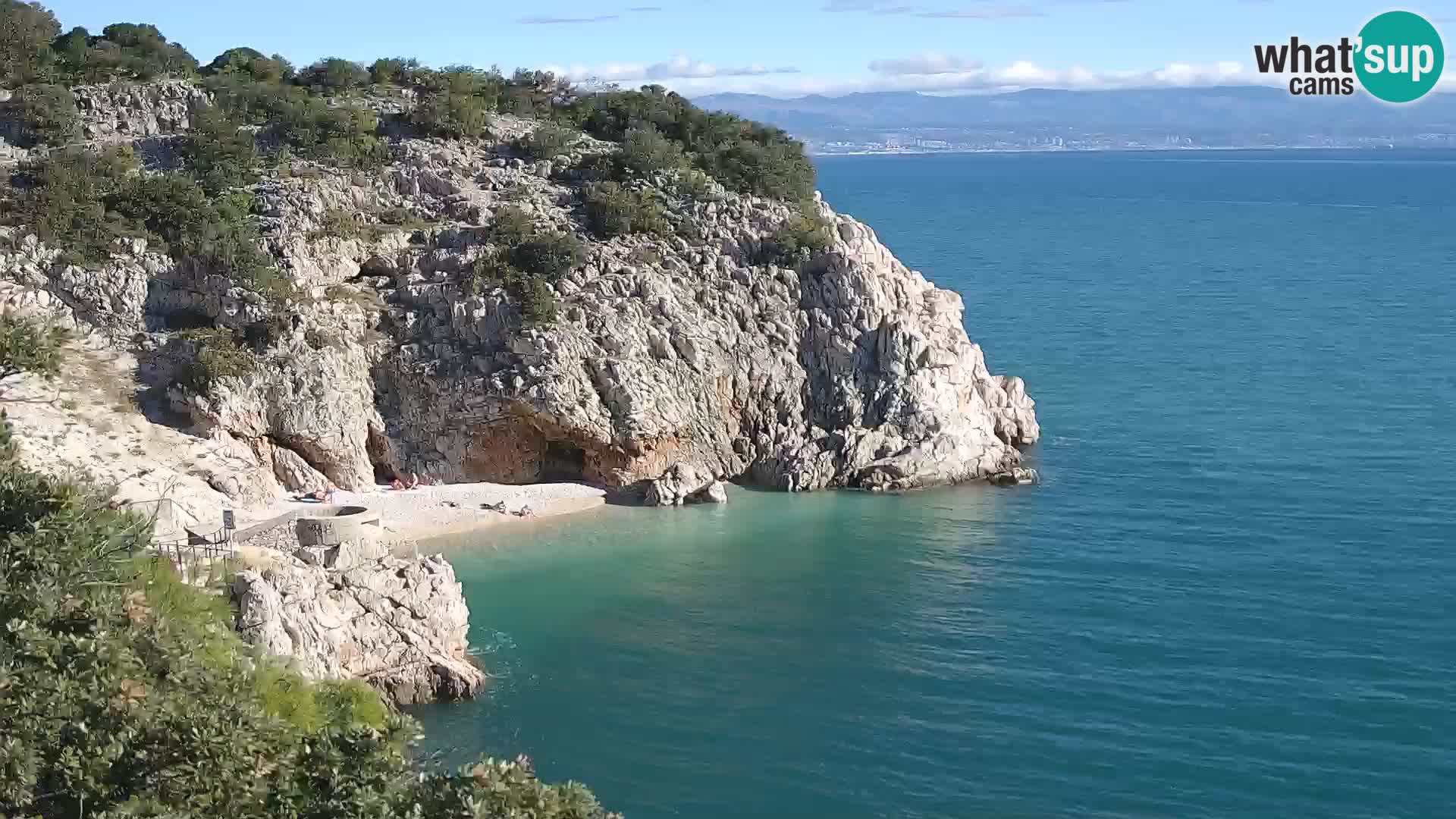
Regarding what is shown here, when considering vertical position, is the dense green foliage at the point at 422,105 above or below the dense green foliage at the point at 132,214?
above

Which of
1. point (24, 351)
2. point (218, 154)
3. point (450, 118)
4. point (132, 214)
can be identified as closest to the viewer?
point (24, 351)

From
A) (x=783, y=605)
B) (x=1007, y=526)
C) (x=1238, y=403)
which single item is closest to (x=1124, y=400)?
(x=1238, y=403)

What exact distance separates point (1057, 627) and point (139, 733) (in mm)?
22546

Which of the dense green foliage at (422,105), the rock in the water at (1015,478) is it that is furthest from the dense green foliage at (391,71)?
the rock in the water at (1015,478)

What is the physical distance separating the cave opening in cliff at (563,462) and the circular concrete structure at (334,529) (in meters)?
12.4

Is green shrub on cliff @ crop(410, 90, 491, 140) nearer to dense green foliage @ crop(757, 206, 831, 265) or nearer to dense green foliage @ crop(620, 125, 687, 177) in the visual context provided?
dense green foliage @ crop(620, 125, 687, 177)

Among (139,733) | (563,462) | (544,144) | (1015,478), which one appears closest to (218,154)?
(544,144)

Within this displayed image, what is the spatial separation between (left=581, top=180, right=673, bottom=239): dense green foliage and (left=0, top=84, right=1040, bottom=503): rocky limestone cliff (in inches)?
17.2

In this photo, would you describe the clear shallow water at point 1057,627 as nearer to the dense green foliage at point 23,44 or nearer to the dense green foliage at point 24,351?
the dense green foliage at point 24,351

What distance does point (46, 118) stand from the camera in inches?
2092

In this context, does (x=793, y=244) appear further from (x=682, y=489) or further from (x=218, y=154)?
(x=218, y=154)

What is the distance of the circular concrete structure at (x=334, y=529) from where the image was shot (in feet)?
119

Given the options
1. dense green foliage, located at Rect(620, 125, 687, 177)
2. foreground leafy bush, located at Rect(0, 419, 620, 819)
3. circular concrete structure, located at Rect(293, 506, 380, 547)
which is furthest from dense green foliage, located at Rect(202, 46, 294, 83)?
foreground leafy bush, located at Rect(0, 419, 620, 819)

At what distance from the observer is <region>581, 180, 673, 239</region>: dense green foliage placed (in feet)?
173
